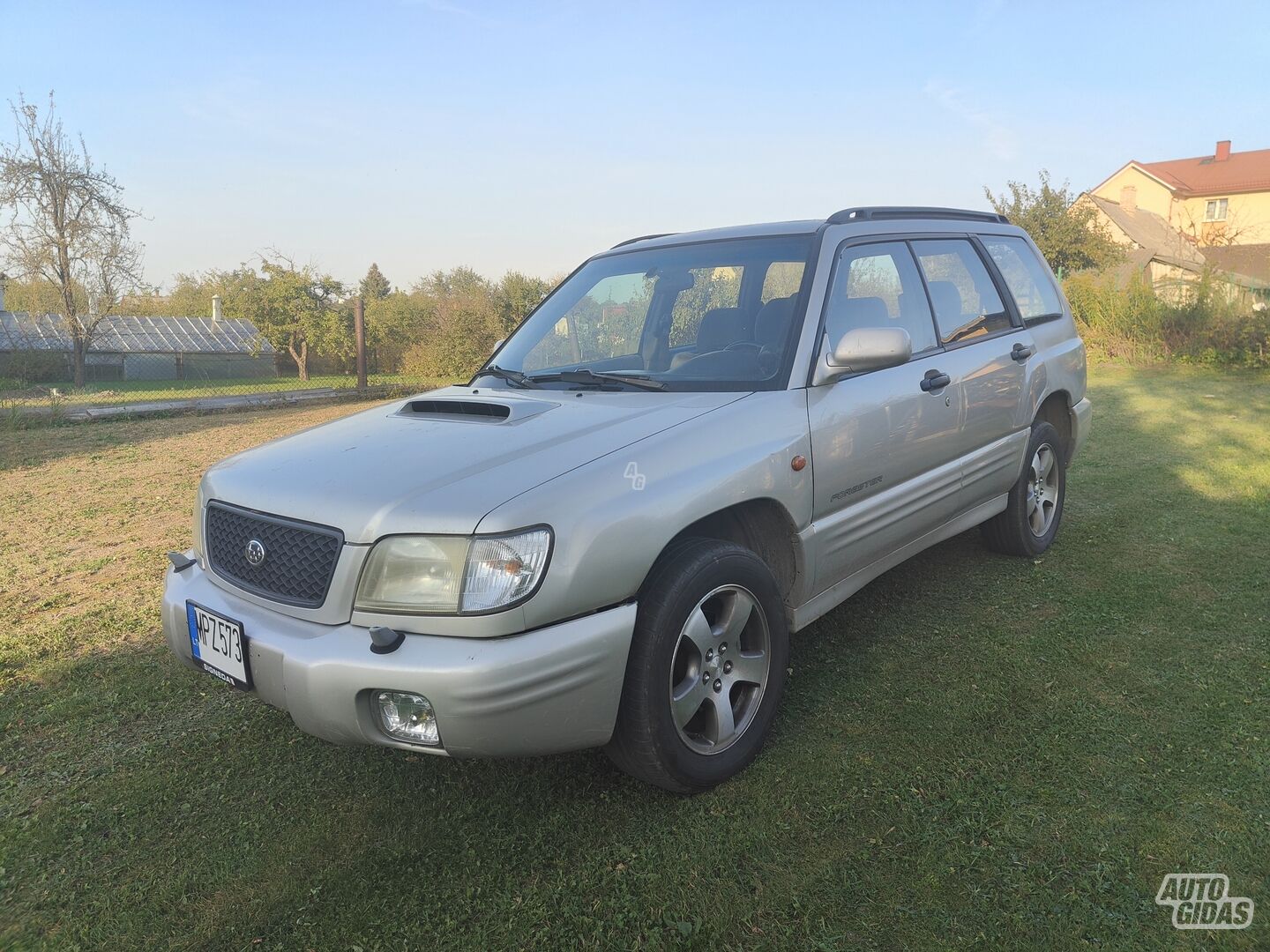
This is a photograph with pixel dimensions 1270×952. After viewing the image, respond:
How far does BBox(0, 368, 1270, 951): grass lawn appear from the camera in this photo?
6.60ft

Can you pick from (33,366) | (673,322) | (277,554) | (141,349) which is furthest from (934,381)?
(141,349)

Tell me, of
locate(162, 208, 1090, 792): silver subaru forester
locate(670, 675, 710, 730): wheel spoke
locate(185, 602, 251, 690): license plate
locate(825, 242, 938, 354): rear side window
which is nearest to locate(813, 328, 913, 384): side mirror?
locate(162, 208, 1090, 792): silver subaru forester

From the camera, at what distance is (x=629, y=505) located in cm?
221

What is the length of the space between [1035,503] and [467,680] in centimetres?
365

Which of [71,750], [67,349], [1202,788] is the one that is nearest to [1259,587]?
[1202,788]

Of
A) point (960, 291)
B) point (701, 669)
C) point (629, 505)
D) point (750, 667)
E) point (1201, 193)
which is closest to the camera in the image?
point (629, 505)

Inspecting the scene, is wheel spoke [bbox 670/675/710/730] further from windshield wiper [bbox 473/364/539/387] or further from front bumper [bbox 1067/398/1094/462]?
front bumper [bbox 1067/398/1094/462]

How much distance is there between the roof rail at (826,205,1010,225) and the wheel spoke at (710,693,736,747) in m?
1.92

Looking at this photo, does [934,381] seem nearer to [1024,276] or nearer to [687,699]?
[1024,276]

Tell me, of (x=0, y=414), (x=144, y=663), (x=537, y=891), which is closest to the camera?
(x=537, y=891)

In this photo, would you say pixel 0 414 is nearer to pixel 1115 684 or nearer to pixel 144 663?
pixel 144 663

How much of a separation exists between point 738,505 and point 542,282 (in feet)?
56.8

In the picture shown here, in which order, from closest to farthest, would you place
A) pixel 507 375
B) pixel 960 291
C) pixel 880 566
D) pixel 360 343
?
pixel 880 566 → pixel 507 375 → pixel 960 291 → pixel 360 343

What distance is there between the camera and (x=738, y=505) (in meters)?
2.65
